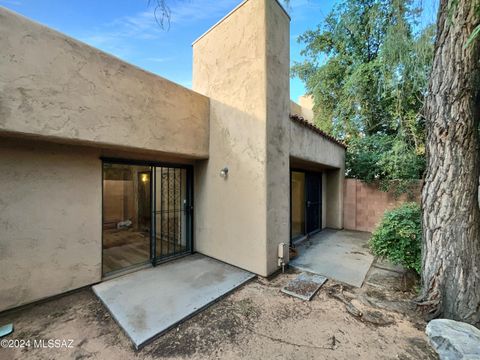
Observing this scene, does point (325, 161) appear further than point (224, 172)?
Yes

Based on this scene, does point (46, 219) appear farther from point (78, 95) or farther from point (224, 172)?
point (224, 172)

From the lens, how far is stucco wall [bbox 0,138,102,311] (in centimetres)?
328

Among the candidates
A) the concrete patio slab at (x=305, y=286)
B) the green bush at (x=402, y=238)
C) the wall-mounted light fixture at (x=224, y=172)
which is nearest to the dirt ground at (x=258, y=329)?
the concrete patio slab at (x=305, y=286)

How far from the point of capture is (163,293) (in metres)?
3.71

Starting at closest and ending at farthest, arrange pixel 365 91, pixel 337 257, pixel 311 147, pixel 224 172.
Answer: pixel 224 172 < pixel 337 257 < pixel 311 147 < pixel 365 91

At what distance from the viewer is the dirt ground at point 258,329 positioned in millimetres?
2533

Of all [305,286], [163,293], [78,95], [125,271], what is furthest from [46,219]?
[305,286]

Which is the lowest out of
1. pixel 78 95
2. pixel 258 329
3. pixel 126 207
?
pixel 258 329

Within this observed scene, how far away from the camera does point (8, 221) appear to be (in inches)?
129

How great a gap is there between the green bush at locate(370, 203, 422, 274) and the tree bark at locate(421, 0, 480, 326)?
2.47ft

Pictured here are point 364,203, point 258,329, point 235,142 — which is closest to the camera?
point 258,329

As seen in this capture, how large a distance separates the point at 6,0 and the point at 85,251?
3985 mm

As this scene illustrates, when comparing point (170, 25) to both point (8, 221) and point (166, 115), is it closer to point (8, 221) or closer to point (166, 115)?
point (166, 115)

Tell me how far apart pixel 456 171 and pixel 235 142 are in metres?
3.77
